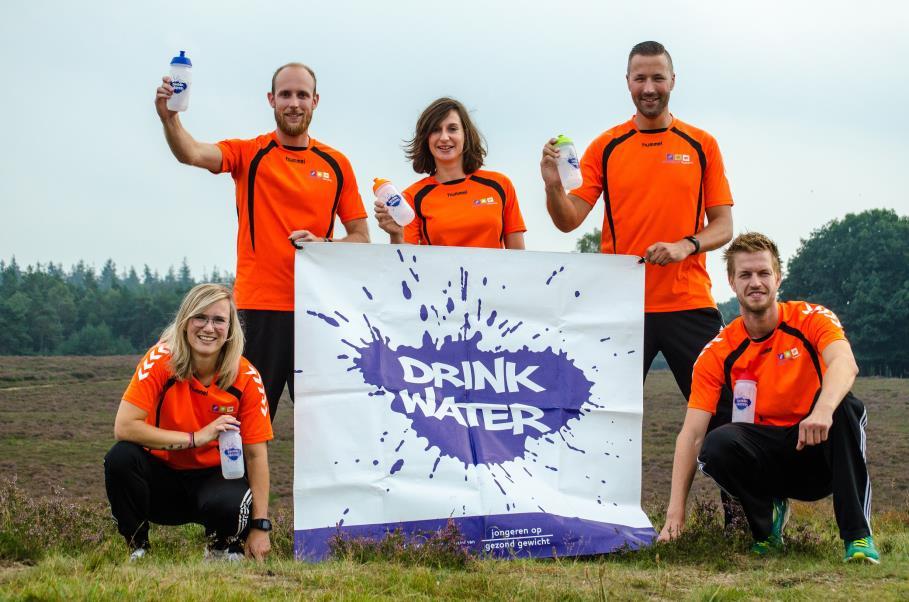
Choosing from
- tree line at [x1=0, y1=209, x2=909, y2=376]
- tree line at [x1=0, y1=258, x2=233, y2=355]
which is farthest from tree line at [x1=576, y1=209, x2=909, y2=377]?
tree line at [x1=0, y1=258, x2=233, y2=355]

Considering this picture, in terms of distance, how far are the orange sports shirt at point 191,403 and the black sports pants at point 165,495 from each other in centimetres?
10

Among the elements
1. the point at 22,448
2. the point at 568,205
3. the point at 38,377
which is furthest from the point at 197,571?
the point at 38,377

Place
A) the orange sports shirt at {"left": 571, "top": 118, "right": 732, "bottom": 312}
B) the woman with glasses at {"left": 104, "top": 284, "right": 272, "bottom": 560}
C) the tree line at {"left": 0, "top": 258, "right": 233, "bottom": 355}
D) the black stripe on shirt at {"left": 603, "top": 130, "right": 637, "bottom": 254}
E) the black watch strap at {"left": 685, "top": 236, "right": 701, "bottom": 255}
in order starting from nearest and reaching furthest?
the woman with glasses at {"left": 104, "top": 284, "right": 272, "bottom": 560} < the black watch strap at {"left": 685, "top": 236, "right": 701, "bottom": 255} < the orange sports shirt at {"left": 571, "top": 118, "right": 732, "bottom": 312} < the black stripe on shirt at {"left": 603, "top": 130, "right": 637, "bottom": 254} < the tree line at {"left": 0, "top": 258, "right": 233, "bottom": 355}

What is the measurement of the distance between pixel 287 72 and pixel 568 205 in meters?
2.08

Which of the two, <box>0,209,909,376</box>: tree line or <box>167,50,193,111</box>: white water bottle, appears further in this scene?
<box>0,209,909,376</box>: tree line

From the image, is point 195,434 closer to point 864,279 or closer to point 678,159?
point 678,159

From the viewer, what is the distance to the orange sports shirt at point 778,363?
6285mm

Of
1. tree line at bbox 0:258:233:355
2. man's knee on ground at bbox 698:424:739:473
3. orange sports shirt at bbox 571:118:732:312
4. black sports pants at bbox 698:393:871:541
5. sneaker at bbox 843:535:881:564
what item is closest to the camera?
sneaker at bbox 843:535:881:564

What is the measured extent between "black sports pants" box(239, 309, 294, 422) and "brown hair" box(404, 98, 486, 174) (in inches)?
56.7

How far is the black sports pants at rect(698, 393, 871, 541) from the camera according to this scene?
6004mm

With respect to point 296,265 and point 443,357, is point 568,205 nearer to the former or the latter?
point 443,357

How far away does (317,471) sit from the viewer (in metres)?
6.39

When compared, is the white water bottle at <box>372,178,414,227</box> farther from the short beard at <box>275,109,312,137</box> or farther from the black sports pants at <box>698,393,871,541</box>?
the black sports pants at <box>698,393,871,541</box>

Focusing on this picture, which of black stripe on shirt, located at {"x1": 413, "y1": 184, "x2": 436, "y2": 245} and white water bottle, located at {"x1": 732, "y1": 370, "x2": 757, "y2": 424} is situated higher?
black stripe on shirt, located at {"x1": 413, "y1": 184, "x2": 436, "y2": 245}
